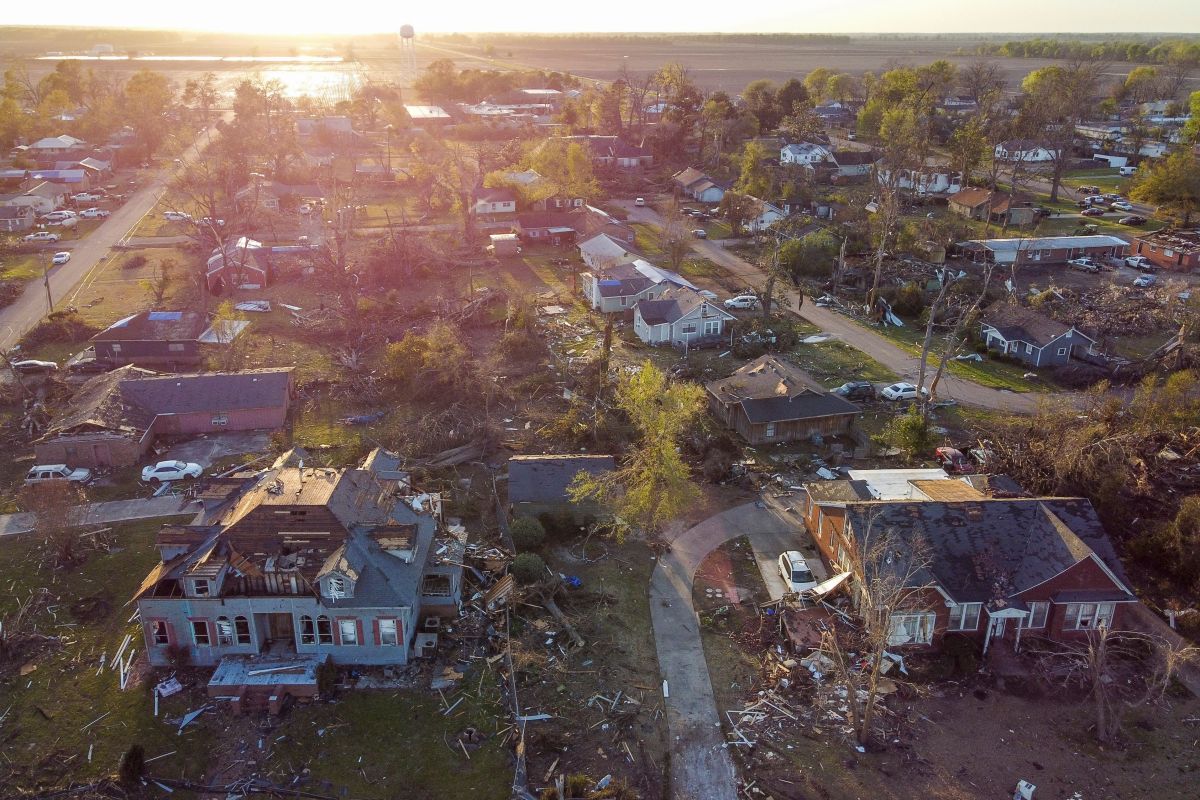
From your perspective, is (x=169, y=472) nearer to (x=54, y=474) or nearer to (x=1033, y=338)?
(x=54, y=474)

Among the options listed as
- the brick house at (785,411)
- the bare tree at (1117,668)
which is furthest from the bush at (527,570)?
the bare tree at (1117,668)

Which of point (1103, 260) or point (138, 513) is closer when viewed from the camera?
point (138, 513)

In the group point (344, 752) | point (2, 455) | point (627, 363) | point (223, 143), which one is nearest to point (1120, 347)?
point (627, 363)

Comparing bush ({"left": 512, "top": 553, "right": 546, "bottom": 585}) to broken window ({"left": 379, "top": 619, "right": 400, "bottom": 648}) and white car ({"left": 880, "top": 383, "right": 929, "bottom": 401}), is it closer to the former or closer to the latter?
broken window ({"left": 379, "top": 619, "right": 400, "bottom": 648})

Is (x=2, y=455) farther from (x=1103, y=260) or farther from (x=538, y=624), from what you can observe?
(x=1103, y=260)

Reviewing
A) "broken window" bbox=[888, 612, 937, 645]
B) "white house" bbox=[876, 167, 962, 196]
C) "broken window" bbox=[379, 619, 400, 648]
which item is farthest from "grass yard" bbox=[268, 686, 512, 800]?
"white house" bbox=[876, 167, 962, 196]

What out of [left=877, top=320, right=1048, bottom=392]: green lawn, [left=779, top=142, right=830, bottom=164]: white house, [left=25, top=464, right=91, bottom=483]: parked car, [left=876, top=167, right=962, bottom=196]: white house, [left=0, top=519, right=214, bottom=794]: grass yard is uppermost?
[left=779, top=142, right=830, bottom=164]: white house
